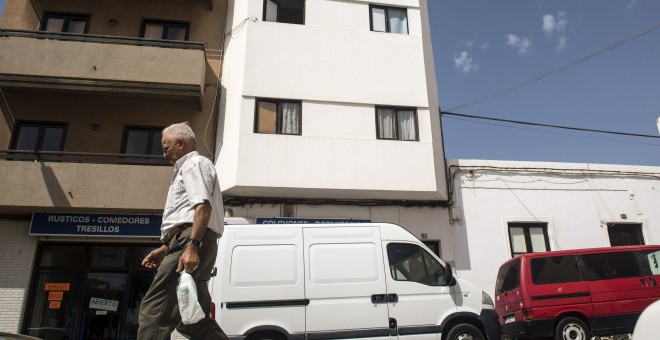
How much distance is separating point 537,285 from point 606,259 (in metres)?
1.73

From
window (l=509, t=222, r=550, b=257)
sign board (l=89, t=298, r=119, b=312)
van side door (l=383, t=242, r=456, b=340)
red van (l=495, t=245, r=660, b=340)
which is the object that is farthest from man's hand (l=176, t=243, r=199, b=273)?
window (l=509, t=222, r=550, b=257)

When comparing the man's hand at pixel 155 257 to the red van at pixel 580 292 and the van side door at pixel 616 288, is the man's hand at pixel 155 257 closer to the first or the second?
the red van at pixel 580 292

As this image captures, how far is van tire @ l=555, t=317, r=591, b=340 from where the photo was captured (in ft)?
27.3

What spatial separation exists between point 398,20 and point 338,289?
9.39 meters

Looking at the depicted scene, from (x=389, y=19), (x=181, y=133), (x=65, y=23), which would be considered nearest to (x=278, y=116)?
(x=389, y=19)

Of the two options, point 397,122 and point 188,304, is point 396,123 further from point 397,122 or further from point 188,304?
point 188,304

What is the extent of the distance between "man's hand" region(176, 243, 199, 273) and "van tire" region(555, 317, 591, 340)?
796 centimetres

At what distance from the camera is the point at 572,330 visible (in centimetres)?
839

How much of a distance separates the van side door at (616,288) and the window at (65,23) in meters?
14.9

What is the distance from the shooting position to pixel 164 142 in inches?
140

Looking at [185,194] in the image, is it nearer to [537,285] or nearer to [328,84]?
[537,285]

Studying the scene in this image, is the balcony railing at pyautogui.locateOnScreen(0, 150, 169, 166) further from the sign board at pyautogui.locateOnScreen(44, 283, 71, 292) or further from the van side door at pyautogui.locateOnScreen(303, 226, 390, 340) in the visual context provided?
the van side door at pyautogui.locateOnScreen(303, 226, 390, 340)

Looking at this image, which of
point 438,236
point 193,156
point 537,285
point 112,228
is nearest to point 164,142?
point 193,156

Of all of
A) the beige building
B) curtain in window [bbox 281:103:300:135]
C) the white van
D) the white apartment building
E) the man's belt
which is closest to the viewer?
the man's belt
